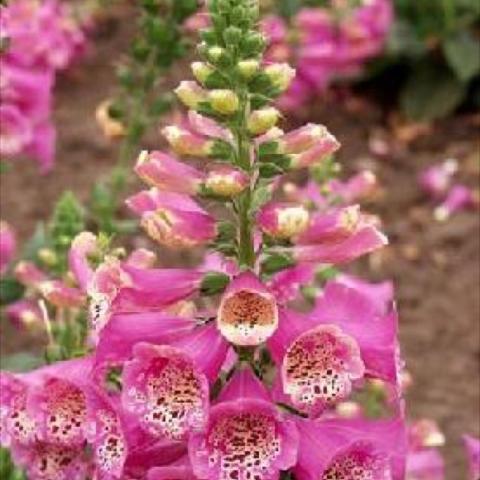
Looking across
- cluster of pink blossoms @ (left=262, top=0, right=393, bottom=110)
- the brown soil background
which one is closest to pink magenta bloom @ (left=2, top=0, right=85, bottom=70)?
the brown soil background

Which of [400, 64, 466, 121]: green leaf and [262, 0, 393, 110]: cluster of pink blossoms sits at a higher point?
[262, 0, 393, 110]: cluster of pink blossoms

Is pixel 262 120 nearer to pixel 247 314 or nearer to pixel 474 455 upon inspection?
pixel 247 314

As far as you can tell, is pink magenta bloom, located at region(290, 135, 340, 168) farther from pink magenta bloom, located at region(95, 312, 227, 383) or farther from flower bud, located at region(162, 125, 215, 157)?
pink magenta bloom, located at region(95, 312, 227, 383)

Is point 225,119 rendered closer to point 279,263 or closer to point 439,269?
point 279,263

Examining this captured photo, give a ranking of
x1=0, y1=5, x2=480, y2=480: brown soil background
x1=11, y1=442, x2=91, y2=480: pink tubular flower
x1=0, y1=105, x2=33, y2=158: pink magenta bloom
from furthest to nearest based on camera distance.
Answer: x1=0, y1=5, x2=480, y2=480: brown soil background → x1=0, y1=105, x2=33, y2=158: pink magenta bloom → x1=11, y1=442, x2=91, y2=480: pink tubular flower

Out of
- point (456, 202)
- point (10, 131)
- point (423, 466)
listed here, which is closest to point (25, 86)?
point (10, 131)

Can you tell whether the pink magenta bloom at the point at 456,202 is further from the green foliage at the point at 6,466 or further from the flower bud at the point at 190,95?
the flower bud at the point at 190,95

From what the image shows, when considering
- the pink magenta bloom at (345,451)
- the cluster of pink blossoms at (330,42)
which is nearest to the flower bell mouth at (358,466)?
the pink magenta bloom at (345,451)

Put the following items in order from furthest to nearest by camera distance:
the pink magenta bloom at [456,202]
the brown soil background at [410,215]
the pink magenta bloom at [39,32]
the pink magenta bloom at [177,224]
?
the pink magenta bloom at [456,202]
the brown soil background at [410,215]
the pink magenta bloom at [39,32]
the pink magenta bloom at [177,224]
